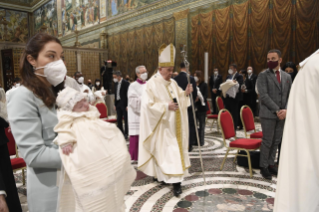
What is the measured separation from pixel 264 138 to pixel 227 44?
674 centimetres

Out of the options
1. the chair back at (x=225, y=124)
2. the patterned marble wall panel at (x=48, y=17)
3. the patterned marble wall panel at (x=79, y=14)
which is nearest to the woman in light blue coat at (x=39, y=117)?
the chair back at (x=225, y=124)

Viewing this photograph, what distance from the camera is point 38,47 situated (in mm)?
1345

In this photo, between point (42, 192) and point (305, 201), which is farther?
point (42, 192)

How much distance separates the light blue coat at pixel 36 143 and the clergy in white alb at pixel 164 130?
2.22 m

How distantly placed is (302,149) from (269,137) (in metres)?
3.03

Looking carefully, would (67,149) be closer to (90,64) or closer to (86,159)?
(86,159)

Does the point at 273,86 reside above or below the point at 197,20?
below

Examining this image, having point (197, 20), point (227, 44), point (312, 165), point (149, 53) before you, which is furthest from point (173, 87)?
point (149, 53)

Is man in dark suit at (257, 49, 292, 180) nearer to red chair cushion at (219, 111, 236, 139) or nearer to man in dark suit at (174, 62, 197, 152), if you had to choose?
red chair cushion at (219, 111, 236, 139)

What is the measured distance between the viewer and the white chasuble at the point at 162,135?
343 cm

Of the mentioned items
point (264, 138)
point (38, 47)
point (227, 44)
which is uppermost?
point (227, 44)

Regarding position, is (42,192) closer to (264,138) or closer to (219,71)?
(264,138)

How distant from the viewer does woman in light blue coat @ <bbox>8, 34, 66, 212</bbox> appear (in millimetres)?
1214

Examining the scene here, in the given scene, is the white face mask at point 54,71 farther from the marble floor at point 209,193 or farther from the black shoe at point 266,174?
the black shoe at point 266,174
